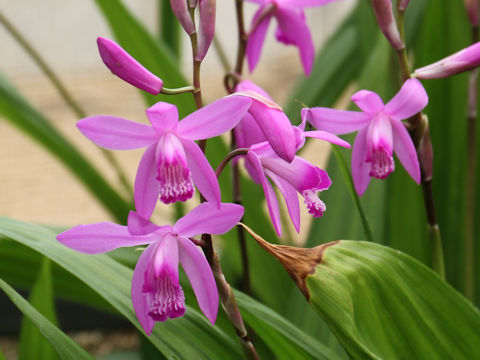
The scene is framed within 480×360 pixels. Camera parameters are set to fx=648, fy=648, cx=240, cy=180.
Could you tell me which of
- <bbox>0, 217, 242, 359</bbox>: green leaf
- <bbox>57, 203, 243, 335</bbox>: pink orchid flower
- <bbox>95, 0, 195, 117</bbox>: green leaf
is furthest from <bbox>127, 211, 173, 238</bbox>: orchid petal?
<bbox>95, 0, 195, 117</bbox>: green leaf

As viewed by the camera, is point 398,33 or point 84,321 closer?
point 398,33

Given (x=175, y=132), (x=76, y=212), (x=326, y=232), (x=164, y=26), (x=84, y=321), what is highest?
(x=164, y=26)

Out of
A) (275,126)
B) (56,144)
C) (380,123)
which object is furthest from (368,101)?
(56,144)

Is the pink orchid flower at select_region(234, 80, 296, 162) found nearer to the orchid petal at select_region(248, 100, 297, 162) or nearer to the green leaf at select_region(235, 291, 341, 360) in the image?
the orchid petal at select_region(248, 100, 297, 162)

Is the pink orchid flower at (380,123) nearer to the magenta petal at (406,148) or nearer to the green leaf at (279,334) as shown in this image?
the magenta petal at (406,148)

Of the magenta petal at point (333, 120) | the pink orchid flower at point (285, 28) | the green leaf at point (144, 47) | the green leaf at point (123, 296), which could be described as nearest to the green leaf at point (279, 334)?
the green leaf at point (123, 296)

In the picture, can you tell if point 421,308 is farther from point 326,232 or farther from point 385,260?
point 326,232

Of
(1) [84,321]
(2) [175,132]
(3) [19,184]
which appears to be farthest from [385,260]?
(3) [19,184]
